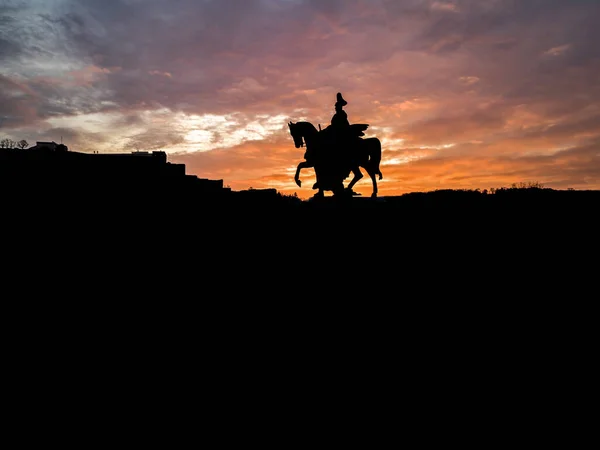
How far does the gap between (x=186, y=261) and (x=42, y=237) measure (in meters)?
2.20

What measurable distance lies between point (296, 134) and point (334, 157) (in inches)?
59.8

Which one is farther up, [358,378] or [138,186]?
[138,186]

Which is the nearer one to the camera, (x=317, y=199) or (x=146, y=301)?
(x=146, y=301)

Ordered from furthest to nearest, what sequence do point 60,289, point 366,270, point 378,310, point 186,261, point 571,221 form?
Result: point 571,221
point 366,270
point 186,261
point 378,310
point 60,289

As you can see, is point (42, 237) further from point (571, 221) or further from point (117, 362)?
point (571, 221)

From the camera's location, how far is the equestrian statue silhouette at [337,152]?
12422mm

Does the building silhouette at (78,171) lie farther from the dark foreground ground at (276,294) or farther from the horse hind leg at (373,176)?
the horse hind leg at (373,176)

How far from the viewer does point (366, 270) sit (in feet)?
23.5

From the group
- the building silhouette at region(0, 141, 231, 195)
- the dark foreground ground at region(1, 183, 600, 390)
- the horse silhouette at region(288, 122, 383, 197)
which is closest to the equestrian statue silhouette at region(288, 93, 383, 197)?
the horse silhouette at region(288, 122, 383, 197)

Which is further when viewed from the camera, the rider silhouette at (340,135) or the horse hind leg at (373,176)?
the horse hind leg at (373,176)

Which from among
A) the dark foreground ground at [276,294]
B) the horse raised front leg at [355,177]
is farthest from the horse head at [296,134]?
the dark foreground ground at [276,294]

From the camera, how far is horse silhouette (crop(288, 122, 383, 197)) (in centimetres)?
1250

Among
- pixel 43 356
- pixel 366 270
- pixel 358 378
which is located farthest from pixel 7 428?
pixel 366 270

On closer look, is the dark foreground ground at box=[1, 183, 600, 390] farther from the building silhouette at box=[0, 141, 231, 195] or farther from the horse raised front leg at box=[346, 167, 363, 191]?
the horse raised front leg at box=[346, 167, 363, 191]
